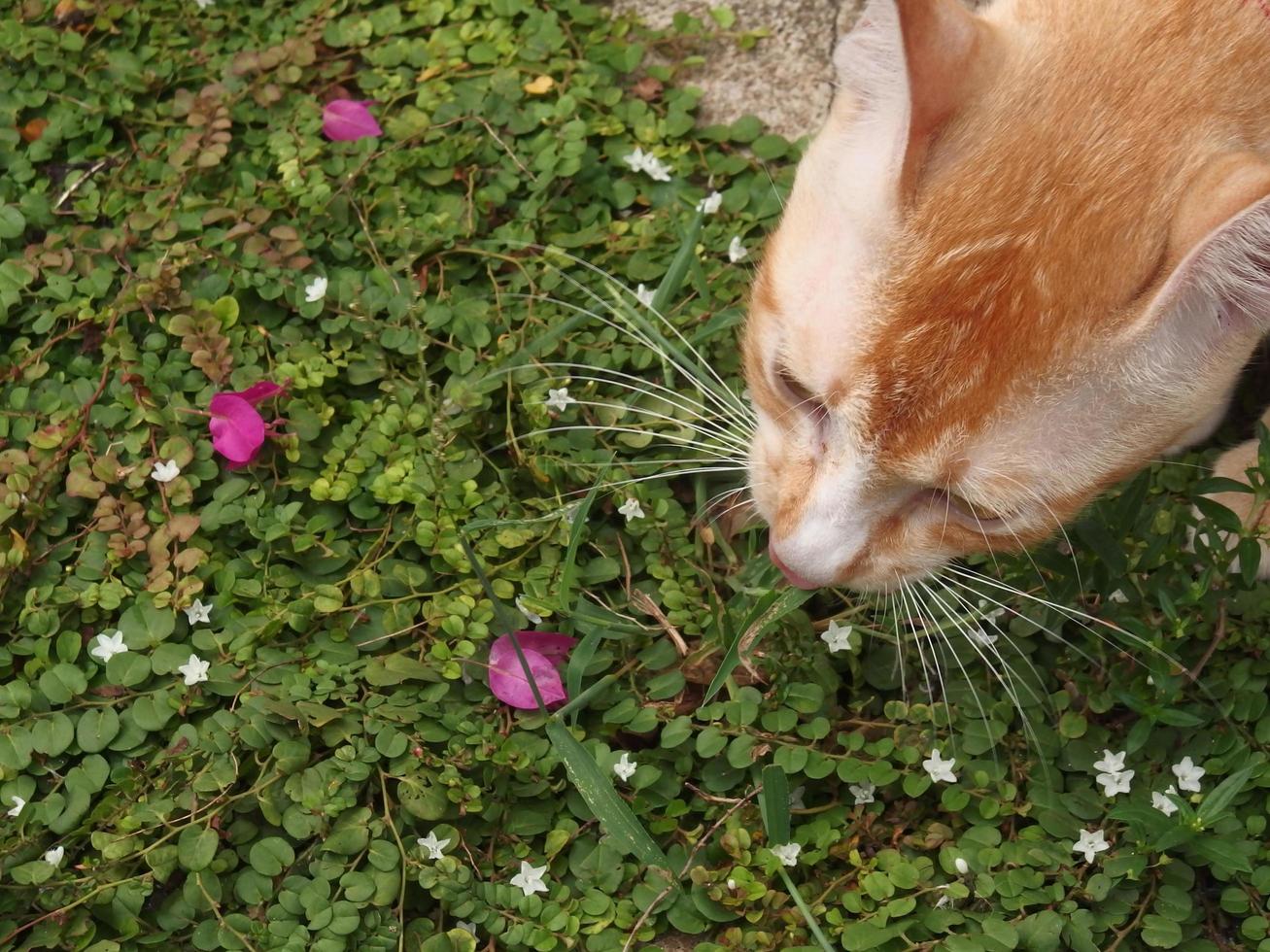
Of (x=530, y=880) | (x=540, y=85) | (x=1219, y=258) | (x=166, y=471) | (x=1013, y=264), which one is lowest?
(x=530, y=880)

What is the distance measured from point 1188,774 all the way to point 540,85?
2.17 metres

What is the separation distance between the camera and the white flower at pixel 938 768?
7.25ft

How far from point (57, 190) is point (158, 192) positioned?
277 mm

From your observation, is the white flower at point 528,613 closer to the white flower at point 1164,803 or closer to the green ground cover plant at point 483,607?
the green ground cover plant at point 483,607

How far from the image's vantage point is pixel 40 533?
239 centimetres

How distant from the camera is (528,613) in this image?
2.33 metres

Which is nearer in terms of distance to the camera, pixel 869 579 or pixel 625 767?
pixel 869 579

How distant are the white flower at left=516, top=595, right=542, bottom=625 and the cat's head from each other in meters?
0.58

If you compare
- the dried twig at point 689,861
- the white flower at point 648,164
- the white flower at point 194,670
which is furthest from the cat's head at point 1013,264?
the white flower at point 194,670

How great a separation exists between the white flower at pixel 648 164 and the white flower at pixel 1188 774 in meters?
1.76

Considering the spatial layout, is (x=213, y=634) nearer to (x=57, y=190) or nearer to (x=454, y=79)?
(x=57, y=190)

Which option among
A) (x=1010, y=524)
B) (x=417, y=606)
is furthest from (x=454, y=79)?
(x=1010, y=524)

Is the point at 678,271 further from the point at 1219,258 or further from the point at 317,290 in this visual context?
the point at 1219,258

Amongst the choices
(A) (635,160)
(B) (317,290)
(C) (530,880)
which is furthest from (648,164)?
(C) (530,880)
